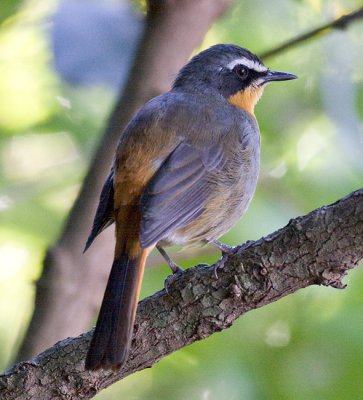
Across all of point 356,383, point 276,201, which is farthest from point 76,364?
point 276,201

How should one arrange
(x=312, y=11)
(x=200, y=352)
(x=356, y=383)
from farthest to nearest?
1. (x=312, y=11)
2. (x=200, y=352)
3. (x=356, y=383)

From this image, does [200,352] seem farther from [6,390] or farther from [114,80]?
[114,80]

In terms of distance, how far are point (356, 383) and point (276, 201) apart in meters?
1.09

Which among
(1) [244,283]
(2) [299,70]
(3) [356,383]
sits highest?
(2) [299,70]

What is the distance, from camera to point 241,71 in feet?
16.0

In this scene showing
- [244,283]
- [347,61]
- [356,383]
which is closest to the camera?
[244,283]

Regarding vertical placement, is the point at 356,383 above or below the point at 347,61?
below

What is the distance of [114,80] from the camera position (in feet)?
15.9

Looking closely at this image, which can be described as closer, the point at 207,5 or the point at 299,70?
the point at 207,5

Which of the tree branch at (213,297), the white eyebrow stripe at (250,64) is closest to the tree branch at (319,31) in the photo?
the white eyebrow stripe at (250,64)

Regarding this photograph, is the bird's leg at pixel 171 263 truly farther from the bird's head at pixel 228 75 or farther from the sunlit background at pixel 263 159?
the bird's head at pixel 228 75

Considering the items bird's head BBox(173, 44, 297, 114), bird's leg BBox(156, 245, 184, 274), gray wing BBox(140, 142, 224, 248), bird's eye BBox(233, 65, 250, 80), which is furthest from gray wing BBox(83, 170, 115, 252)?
bird's eye BBox(233, 65, 250, 80)

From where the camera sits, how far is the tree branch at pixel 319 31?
12.8ft

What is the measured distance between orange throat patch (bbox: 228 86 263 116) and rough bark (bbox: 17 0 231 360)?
0.59 meters
